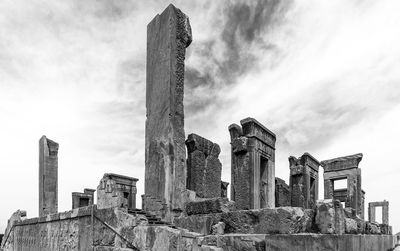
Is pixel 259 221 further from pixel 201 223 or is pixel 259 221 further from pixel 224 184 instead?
pixel 224 184

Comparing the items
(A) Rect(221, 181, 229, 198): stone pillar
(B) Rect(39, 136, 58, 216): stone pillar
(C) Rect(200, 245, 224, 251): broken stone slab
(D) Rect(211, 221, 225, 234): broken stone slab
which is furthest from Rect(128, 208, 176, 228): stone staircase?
(A) Rect(221, 181, 229, 198): stone pillar

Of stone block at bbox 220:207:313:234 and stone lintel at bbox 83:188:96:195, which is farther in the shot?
stone lintel at bbox 83:188:96:195

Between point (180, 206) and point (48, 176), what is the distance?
23.2 ft

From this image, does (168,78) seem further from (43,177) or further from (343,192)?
(343,192)

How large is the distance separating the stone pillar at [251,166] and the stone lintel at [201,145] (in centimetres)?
60

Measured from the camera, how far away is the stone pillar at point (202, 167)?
34.8ft

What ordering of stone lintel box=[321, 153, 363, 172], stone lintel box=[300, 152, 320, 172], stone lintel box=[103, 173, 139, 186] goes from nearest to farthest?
stone lintel box=[300, 152, 320, 172] < stone lintel box=[321, 153, 363, 172] < stone lintel box=[103, 173, 139, 186]

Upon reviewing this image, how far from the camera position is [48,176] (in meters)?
12.7

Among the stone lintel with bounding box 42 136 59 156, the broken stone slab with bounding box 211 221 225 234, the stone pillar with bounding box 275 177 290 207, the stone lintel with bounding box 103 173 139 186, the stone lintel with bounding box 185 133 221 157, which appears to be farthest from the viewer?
the stone lintel with bounding box 103 173 139 186

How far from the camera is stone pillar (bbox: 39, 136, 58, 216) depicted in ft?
41.1

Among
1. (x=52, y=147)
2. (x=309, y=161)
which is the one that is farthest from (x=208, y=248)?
(x=309, y=161)

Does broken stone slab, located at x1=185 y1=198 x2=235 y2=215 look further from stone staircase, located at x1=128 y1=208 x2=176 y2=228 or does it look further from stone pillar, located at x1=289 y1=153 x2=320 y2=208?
stone pillar, located at x1=289 y1=153 x2=320 y2=208

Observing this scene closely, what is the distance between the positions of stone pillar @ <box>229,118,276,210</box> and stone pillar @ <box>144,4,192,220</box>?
337cm

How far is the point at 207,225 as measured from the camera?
625 centimetres
